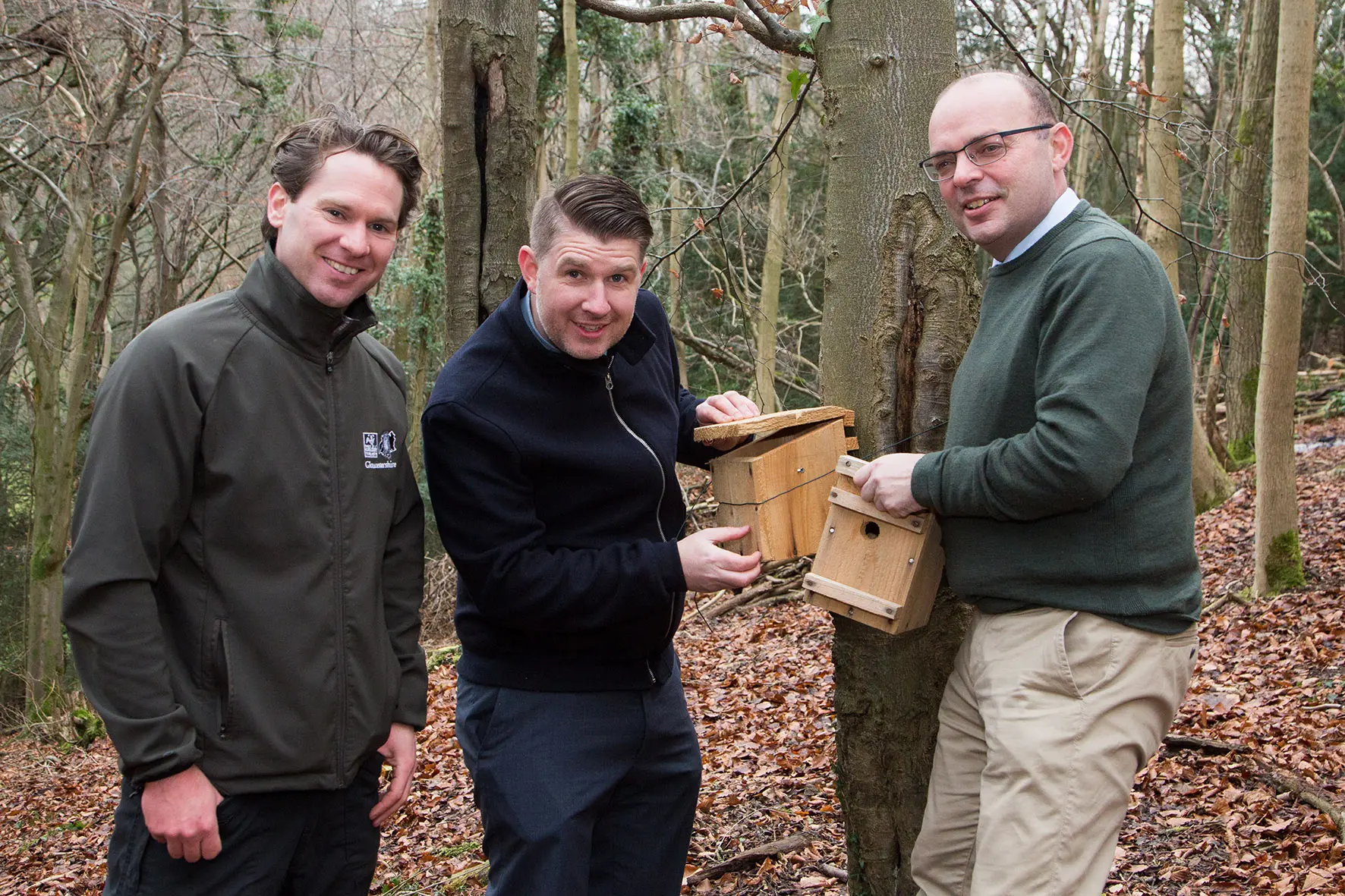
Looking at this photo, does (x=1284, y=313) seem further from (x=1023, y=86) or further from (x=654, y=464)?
(x=654, y=464)

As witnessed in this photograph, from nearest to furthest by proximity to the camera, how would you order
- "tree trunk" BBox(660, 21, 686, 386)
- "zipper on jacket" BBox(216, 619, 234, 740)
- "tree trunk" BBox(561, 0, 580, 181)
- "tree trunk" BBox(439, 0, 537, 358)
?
"zipper on jacket" BBox(216, 619, 234, 740) < "tree trunk" BBox(439, 0, 537, 358) < "tree trunk" BBox(561, 0, 580, 181) < "tree trunk" BBox(660, 21, 686, 386)

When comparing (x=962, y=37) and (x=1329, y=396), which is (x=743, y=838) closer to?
(x=1329, y=396)

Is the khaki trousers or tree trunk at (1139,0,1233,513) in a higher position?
tree trunk at (1139,0,1233,513)

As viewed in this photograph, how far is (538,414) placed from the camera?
2674mm

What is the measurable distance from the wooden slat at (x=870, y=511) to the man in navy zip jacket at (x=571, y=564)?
1.00 ft

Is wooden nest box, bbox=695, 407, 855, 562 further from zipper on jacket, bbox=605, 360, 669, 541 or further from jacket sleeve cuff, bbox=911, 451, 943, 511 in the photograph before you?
jacket sleeve cuff, bbox=911, 451, 943, 511

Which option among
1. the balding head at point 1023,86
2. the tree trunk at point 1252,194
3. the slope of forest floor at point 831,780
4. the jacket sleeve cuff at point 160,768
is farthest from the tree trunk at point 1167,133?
the jacket sleeve cuff at point 160,768

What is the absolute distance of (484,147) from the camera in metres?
4.22

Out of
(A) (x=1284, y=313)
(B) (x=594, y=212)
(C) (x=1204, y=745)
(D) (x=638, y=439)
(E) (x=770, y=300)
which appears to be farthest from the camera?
(E) (x=770, y=300)

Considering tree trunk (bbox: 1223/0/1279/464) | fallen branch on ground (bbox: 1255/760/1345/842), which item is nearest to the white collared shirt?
fallen branch on ground (bbox: 1255/760/1345/842)

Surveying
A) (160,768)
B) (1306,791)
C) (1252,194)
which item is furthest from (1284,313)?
(160,768)

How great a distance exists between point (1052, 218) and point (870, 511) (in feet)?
2.77

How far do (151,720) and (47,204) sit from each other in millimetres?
16155

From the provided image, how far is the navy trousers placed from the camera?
260 centimetres
